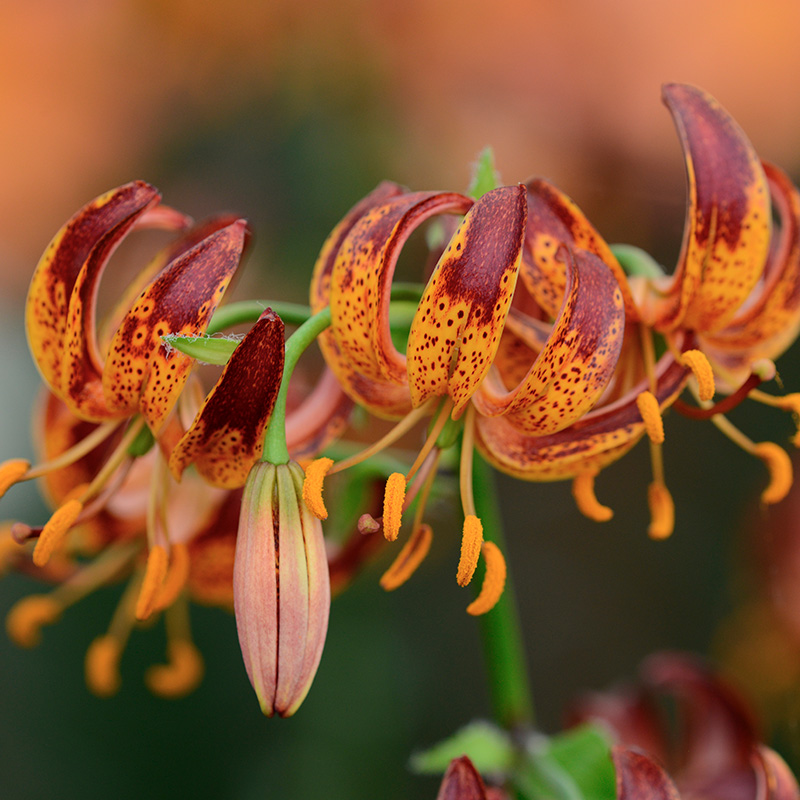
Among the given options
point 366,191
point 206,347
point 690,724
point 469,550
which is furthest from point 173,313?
point 366,191

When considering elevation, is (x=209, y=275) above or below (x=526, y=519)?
above

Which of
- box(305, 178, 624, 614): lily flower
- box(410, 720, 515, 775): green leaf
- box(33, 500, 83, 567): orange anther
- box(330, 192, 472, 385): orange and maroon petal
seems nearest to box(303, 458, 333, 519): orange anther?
box(305, 178, 624, 614): lily flower

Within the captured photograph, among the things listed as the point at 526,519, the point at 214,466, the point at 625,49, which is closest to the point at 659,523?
the point at 214,466

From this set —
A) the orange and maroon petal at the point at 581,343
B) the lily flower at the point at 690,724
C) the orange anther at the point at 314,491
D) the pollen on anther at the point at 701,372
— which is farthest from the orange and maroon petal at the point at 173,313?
the lily flower at the point at 690,724

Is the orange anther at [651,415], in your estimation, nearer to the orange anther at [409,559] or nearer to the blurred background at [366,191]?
the orange anther at [409,559]

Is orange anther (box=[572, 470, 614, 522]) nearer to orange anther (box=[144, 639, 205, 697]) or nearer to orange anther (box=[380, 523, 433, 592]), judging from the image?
orange anther (box=[380, 523, 433, 592])

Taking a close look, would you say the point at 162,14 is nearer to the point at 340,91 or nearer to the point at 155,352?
the point at 340,91
